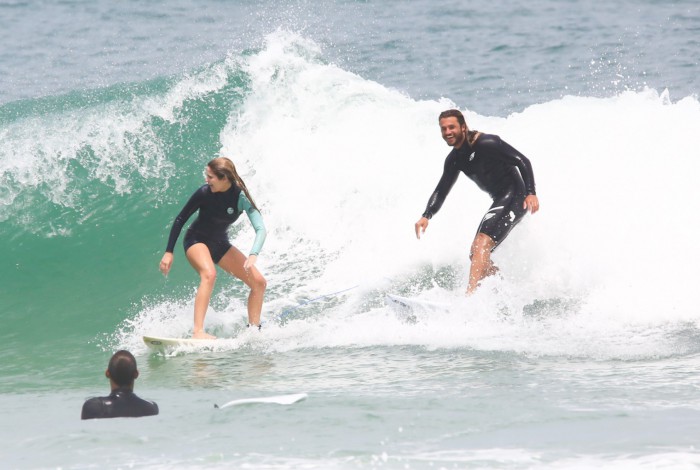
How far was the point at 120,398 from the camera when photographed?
5430 millimetres

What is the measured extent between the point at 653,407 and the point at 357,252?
16.9 feet

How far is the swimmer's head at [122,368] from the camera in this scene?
5.34 metres

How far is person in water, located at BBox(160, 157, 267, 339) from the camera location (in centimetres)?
782

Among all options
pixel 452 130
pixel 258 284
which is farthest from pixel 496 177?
pixel 258 284

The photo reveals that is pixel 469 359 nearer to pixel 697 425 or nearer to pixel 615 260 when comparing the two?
pixel 697 425

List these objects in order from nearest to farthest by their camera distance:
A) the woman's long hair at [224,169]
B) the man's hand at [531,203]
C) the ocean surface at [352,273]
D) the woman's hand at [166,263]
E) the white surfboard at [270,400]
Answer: the ocean surface at [352,273], the white surfboard at [270,400], the woman's hand at [166,263], the woman's long hair at [224,169], the man's hand at [531,203]

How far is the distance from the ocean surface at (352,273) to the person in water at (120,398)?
84 millimetres

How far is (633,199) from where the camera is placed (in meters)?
10.5

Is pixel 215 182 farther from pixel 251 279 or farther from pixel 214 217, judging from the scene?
pixel 251 279

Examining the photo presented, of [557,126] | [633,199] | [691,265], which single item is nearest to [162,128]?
[557,126]

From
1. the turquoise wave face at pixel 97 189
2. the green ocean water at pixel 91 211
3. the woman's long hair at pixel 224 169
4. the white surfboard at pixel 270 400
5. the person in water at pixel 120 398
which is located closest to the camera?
the person in water at pixel 120 398

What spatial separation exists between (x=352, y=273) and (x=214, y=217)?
2.25 m

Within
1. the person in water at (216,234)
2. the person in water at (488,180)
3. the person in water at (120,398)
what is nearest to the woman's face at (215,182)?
the person in water at (216,234)

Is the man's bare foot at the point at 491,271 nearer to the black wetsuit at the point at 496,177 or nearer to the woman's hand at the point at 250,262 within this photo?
the black wetsuit at the point at 496,177
